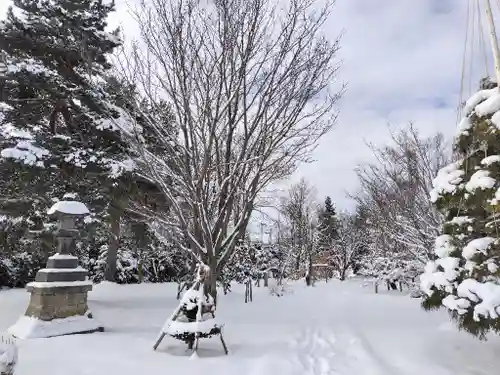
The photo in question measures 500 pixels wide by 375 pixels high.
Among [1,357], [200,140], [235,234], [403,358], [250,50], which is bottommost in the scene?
[403,358]

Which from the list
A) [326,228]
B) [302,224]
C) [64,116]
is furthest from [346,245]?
[64,116]

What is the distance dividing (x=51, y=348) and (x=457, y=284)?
5393 mm

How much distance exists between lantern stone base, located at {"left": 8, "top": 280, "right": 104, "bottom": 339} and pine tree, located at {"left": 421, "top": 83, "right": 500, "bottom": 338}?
5766 millimetres

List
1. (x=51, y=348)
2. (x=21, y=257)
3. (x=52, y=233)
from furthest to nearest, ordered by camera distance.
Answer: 1. (x=21, y=257)
2. (x=52, y=233)
3. (x=51, y=348)

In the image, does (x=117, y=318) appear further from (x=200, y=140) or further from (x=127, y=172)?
(x=200, y=140)

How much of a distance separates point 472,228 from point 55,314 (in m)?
6.77

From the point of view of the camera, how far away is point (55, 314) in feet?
23.0

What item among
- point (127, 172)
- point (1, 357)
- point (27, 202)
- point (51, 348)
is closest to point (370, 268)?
point (127, 172)

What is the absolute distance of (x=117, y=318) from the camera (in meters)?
8.67

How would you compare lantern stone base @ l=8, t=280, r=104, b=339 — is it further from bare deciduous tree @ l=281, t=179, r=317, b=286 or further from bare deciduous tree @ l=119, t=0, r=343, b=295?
bare deciduous tree @ l=281, t=179, r=317, b=286

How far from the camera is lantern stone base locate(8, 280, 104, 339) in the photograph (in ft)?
21.7

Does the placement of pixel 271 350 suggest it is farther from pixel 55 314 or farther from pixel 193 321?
pixel 55 314

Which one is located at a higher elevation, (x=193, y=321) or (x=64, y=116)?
(x=64, y=116)

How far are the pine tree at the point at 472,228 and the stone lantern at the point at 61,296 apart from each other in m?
5.85
